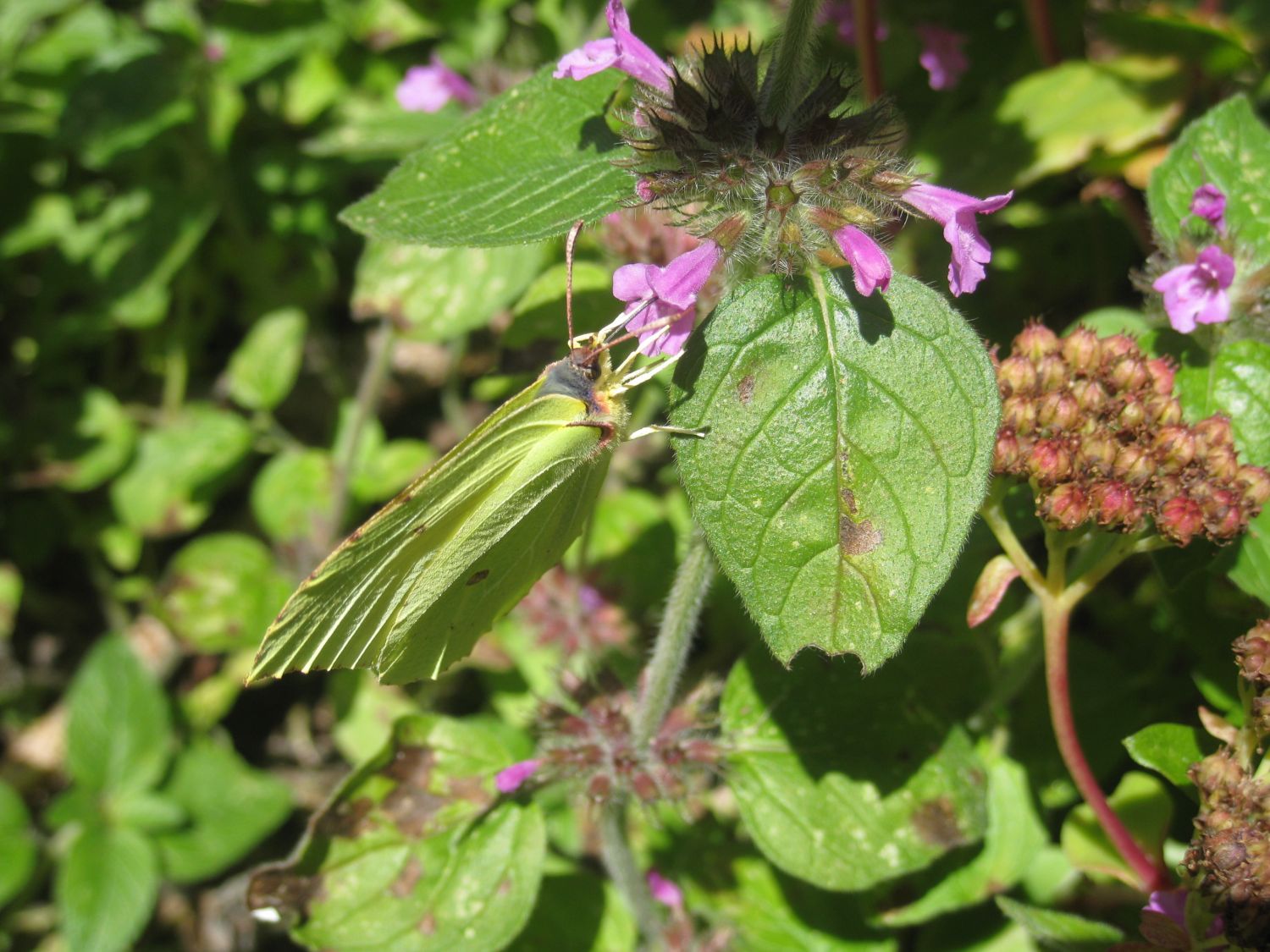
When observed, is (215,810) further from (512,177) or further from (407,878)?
(512,177)

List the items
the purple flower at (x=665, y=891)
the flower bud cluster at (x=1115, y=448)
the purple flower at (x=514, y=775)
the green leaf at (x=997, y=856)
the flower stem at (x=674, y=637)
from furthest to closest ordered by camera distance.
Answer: the purple flower at (x=665, y=891) → the green leaf at (x=997, y=856) → the purple flower at (x=514, y=775) → the flower stem at (x=674, y=637) → the flower bud cluster at (x=1115, y=448)

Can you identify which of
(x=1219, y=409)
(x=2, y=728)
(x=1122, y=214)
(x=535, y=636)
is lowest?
(x=2, y=728)

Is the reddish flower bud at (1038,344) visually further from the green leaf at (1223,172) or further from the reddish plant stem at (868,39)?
the reddish plant stem at (868,39)

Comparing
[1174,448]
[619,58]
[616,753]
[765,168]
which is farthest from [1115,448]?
[616,753]

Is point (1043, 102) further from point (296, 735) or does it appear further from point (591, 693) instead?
point (296, 735)

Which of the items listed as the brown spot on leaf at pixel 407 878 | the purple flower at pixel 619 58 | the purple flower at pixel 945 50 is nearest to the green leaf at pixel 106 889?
the brown spot on leaf at pixel 407 878

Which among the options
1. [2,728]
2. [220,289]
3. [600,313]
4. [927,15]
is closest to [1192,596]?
[600,313]
